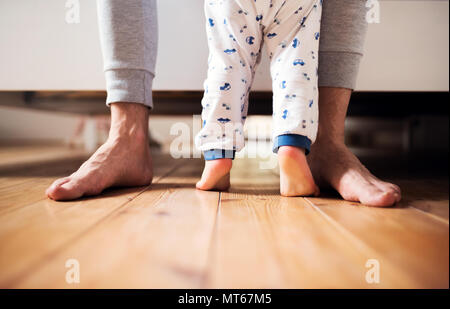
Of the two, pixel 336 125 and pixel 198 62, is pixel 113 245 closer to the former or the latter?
pixel 336 125

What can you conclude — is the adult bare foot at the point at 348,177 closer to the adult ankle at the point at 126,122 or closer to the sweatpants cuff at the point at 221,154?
the sweatpants cuff at the point at 221,154

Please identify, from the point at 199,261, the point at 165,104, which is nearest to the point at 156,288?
the point at 199,261

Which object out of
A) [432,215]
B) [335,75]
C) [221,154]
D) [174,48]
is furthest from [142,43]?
[432,215]

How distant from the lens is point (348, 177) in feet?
1.85

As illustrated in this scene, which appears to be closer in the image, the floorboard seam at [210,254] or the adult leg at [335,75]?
the floorboard seam at [210,254]

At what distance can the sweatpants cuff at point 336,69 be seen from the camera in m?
0.64

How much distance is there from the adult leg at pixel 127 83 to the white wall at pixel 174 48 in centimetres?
16

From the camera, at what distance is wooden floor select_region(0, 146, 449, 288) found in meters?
0.26

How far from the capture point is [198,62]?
83cm

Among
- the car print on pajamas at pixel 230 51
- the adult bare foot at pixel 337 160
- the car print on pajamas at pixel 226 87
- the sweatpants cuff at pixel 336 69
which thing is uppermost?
the car print on pajamas at pixel 230 51

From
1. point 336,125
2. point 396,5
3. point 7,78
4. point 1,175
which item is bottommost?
point 1,175

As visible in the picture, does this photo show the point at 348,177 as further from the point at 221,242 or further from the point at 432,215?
the point at 221,242

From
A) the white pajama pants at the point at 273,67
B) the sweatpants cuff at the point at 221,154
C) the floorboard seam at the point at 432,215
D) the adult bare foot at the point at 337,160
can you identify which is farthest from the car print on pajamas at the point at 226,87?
the floorboard seam at the point at 432,215

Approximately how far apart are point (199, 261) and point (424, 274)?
0.19 meters
